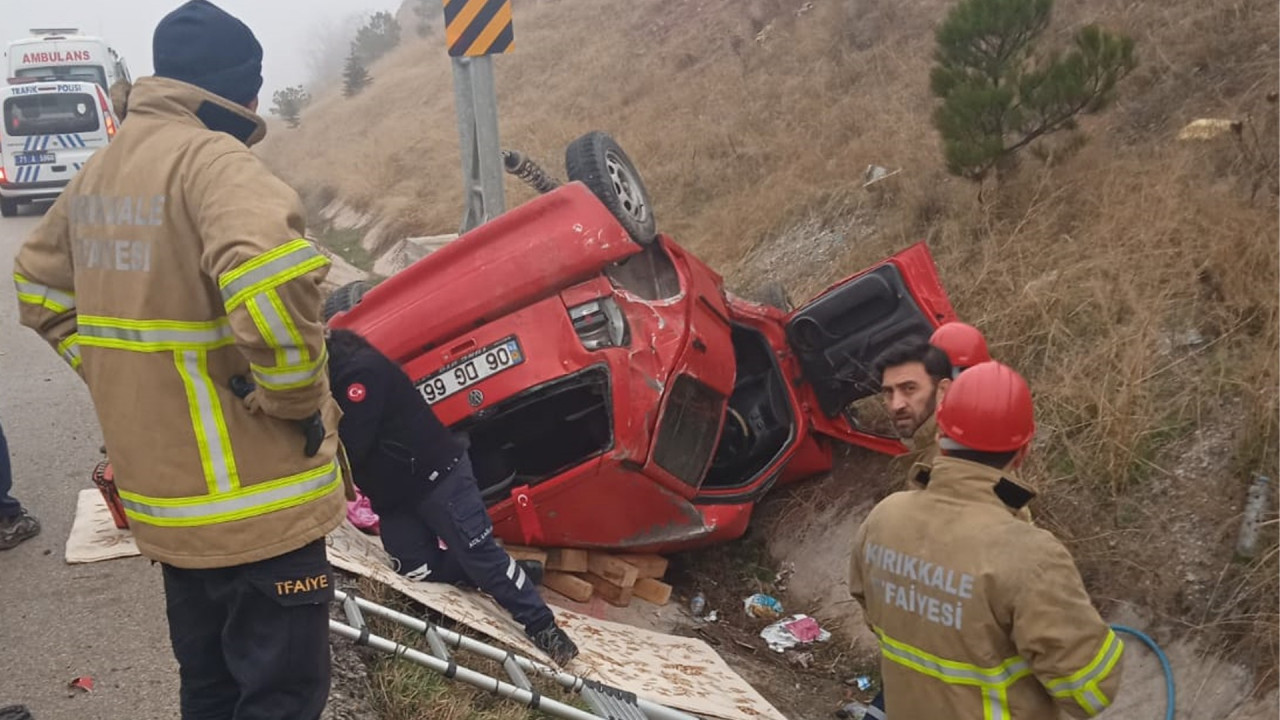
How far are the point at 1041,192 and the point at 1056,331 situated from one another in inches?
52.0

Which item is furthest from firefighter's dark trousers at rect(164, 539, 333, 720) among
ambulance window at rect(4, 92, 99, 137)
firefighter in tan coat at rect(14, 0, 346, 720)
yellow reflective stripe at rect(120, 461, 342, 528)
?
ambulance window at rect(4, 92, 99, 137)

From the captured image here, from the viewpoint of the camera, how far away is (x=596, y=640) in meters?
3.95

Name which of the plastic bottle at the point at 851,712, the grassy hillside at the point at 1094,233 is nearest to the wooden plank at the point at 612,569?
the plastic bottle at the point at 851,712

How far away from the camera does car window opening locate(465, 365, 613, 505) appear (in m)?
4.27

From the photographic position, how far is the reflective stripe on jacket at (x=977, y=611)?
211 centimetres

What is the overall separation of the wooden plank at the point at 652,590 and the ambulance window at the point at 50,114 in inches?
573

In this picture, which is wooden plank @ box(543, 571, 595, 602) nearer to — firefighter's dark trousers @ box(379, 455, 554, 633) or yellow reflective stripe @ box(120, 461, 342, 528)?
firefighter's dark trousers @ box(379, 455, 554, 633)

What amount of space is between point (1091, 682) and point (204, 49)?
220 centimetres

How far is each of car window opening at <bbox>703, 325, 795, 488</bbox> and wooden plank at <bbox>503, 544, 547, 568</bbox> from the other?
2.89 ft

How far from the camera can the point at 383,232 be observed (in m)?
12.6

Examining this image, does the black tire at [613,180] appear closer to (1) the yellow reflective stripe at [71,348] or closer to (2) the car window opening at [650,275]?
(2) the car window opening at [650,275]

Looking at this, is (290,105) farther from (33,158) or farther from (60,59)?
(33,158)

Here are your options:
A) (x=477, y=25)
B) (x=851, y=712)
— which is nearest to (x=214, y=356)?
(x=851, y=712)

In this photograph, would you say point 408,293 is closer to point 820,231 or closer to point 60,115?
point 820,231
